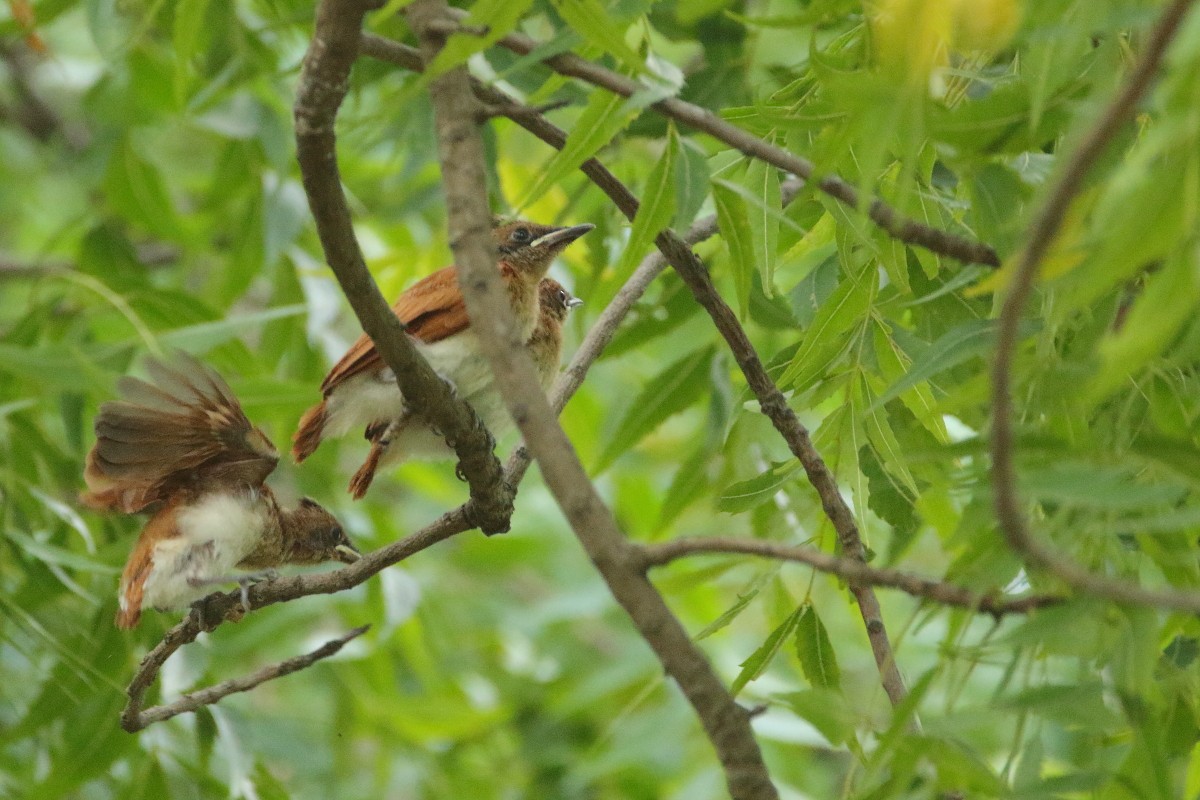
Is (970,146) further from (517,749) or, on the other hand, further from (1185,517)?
(517,749)

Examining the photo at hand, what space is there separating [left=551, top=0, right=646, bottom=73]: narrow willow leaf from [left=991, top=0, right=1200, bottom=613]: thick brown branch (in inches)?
25.3

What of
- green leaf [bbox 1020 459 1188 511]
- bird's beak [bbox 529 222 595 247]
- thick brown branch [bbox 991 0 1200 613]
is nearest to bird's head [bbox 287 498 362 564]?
bird's beak [bbox 529 222 595 247]

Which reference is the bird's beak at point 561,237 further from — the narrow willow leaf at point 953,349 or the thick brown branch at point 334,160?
the narrow willow leaf at point 953,349

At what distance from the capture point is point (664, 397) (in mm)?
3414

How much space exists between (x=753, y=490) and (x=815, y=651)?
298 mm

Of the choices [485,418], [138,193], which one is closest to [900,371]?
[485,418]

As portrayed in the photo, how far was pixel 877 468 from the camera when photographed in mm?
2453

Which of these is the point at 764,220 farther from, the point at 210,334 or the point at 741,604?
the point at 210,334

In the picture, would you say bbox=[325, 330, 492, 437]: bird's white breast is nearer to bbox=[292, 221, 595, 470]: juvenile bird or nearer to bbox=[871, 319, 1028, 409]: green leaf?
bbox=[292, 221, 595, 470]: juvenile bird

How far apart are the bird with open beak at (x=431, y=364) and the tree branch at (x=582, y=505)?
160 cm

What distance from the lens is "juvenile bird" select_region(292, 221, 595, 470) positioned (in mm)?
3330

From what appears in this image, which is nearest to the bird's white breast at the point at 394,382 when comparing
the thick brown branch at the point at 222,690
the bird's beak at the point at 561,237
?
the bird's beak at the point at 561,237

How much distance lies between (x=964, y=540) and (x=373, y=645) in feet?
11.4

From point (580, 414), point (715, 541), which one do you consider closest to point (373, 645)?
point (580, 414)
